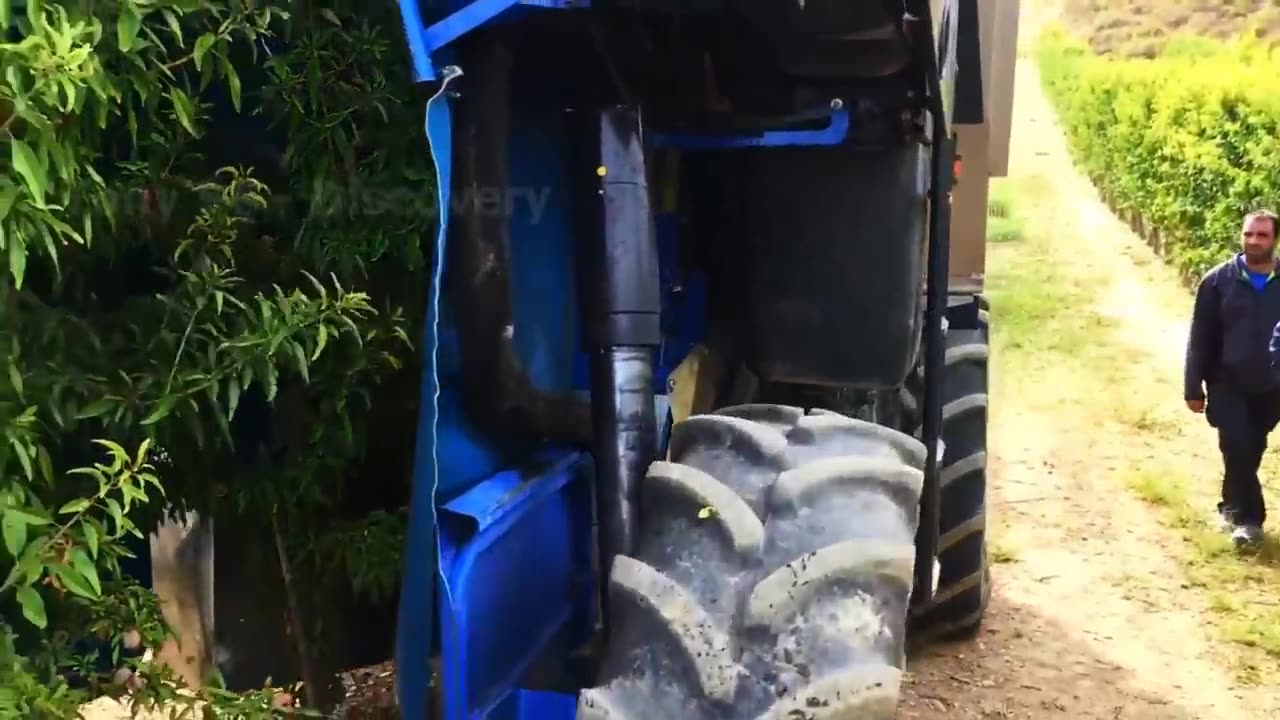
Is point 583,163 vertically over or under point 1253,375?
over

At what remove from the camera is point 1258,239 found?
17.8 ft

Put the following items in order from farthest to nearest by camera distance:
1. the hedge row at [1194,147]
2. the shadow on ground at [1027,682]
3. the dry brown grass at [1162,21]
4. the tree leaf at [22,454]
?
the dry brown grass at [1162,21] → the hedge row at [1194,147] → the shadow on ground at [1027,682] → the tree leaf at [22,454]

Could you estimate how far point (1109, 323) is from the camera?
10328 millimetres

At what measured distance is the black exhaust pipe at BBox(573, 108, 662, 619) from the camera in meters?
1.71

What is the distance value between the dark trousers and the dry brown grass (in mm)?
23160

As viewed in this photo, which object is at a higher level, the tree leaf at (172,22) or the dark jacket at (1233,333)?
the tree leaf at (172,22)

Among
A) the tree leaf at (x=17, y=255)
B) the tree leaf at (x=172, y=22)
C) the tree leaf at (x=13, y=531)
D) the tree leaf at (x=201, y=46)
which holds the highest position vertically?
the tree leaf at (x=172, y=22)

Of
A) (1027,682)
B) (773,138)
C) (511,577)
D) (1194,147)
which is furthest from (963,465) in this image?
(1194,147)

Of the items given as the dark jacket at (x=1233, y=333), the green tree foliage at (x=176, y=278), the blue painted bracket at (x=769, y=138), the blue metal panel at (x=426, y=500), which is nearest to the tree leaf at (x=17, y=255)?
the green tree foliage at (x=176, y=278)

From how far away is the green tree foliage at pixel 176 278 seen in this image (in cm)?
139

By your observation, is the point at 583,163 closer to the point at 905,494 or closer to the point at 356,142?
the point at 356,142

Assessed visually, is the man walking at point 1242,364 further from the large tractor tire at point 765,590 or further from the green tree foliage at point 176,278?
the green tree foliage at point 176,278

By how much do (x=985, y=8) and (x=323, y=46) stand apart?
320 cm

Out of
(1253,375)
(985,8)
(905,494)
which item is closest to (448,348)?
(905,494)
